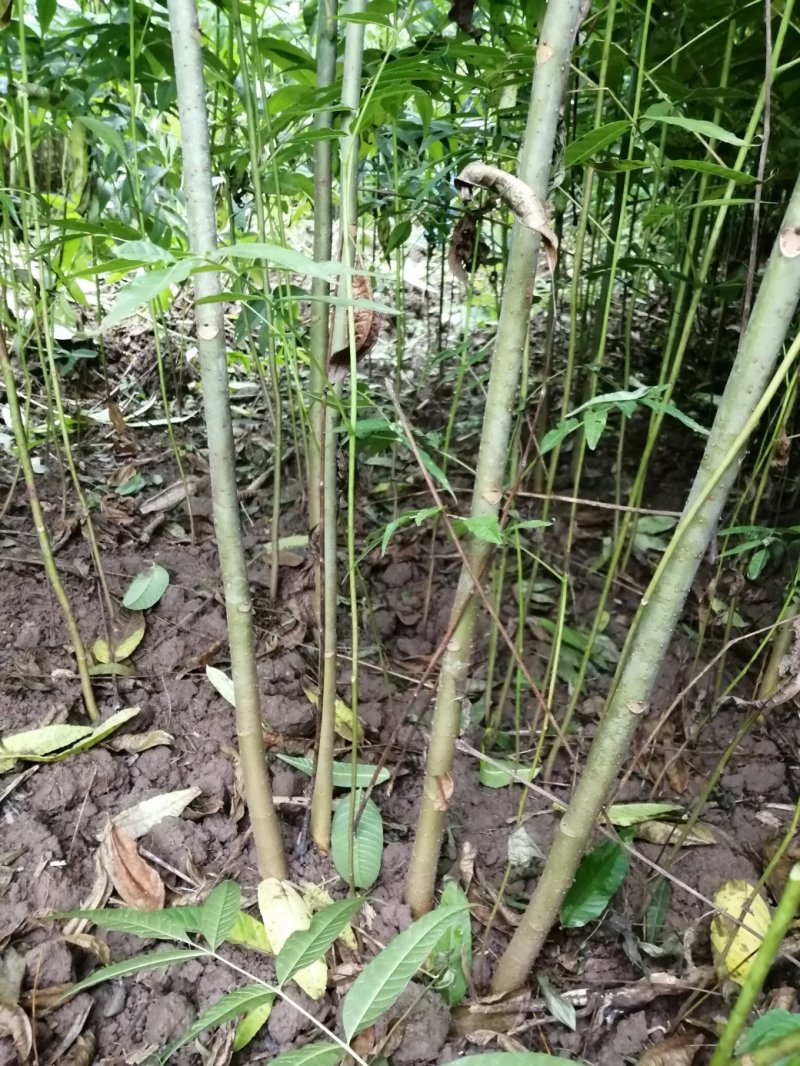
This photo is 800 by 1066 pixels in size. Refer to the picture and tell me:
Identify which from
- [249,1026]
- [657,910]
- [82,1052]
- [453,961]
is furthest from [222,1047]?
[657,910]

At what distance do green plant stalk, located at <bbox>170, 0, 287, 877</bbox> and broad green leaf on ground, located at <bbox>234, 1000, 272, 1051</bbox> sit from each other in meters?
0.14

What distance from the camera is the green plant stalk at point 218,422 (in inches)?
21.4

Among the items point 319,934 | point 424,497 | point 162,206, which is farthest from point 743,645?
point 162,206

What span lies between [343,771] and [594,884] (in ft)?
1.07

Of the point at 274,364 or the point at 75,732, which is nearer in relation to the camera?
the point at 75,732

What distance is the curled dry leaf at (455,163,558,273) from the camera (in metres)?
0.53

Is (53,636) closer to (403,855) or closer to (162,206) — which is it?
(403,855)

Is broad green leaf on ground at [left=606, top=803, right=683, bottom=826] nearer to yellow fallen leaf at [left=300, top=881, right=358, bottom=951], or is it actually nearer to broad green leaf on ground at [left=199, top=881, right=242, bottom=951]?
yellow fallen leaf at [left=300, top=881, right=358, bottom=951]

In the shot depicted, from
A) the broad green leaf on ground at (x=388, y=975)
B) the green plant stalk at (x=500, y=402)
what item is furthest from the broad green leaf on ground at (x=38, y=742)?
the broad green leaf on ground at (x=388, y=975)

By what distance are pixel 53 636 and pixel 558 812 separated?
30.7 inches

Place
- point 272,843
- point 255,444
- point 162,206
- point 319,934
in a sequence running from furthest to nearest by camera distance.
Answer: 1. point 255,444
2. point 162,206
3. point 272,843
4. point 319,934

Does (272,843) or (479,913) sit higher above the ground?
(272,843)

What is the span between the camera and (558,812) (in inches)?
38.3

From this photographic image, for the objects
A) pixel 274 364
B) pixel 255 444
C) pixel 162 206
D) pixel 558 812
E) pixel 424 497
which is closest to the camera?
pixel 558 812
